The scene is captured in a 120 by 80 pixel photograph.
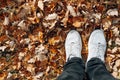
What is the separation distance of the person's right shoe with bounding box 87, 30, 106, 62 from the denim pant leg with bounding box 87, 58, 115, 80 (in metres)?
0.11

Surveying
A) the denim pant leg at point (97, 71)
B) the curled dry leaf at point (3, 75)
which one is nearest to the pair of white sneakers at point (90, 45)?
the denim pant leg at point (97, 71)

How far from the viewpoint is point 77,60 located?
248cm

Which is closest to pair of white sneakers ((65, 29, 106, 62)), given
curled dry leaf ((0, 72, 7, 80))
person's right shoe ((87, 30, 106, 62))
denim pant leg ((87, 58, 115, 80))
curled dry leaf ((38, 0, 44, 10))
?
person's right shoe ((87, 30, 106, 62))

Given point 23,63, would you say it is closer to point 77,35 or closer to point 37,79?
point 37,79

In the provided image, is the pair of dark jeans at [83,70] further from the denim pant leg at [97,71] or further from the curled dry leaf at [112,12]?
the curled dry leaf at [112,12]

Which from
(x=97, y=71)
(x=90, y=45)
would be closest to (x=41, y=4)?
(x=90, y=45)

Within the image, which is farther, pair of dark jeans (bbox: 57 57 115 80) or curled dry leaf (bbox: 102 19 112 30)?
curled dry leaf (bbox: 102 19 112 30)

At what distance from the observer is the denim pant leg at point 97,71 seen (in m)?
2.26

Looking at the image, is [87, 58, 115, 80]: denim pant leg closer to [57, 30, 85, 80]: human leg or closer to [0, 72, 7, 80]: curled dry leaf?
[57, 30, 85, 80]: human leg

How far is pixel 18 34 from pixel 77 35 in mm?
520

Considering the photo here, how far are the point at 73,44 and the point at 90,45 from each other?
0.17m

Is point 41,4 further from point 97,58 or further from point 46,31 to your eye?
point 97,58

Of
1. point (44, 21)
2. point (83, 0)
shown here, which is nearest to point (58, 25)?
point (44, 21)

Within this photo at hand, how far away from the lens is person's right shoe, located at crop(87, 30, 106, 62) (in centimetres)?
256
